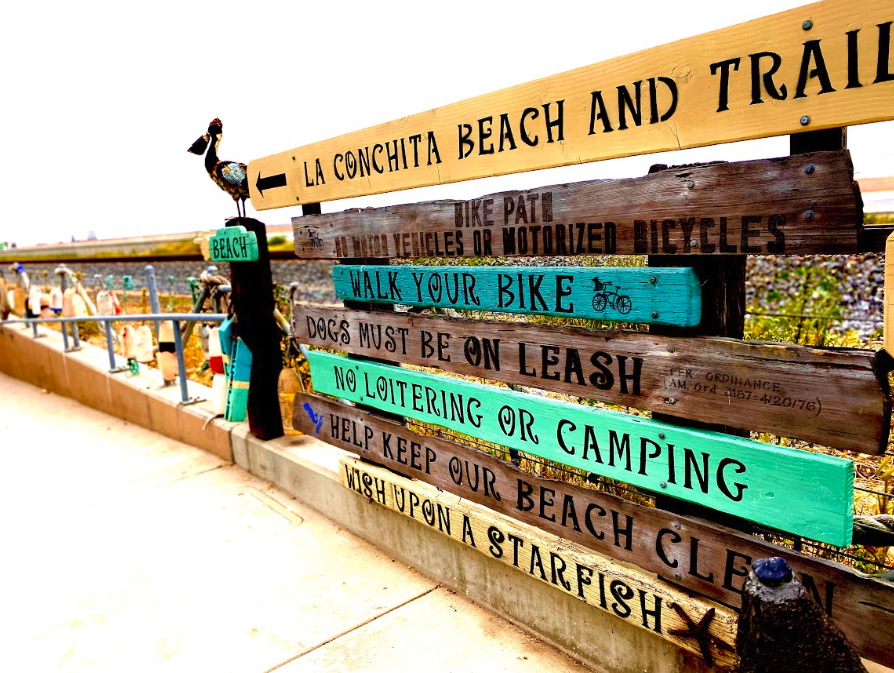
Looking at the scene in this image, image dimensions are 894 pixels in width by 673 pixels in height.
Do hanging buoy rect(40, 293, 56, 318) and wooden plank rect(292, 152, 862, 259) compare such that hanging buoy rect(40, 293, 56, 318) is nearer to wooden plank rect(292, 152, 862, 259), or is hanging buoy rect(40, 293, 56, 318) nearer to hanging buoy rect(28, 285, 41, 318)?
hanging buoy rect(28, 285, 41, 318)

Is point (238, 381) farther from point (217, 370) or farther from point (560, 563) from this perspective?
point (560, 563)

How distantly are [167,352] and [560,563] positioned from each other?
4.80 metres

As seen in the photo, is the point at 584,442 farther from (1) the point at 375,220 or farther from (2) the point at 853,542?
(1) the point at 375,220

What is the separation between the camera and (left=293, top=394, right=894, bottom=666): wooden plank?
1743 mm

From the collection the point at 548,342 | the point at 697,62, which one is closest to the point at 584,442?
the point at 548,342

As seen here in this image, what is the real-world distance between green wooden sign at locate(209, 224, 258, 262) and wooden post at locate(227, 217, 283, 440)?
95 mm

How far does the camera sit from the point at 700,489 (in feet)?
6.52

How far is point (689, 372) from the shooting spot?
1.97m

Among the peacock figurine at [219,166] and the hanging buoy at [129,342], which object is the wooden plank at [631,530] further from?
the hanging buoy at [129,342]

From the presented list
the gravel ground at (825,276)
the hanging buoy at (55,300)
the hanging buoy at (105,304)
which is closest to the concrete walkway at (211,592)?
the hanging buoy at (105,304)

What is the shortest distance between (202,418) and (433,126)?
3.65 metres

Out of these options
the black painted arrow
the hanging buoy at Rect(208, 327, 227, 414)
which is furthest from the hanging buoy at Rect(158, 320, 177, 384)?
the black painted arrow

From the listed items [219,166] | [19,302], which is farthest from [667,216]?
[19,302]

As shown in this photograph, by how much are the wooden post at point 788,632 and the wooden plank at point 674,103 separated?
1111 mm
